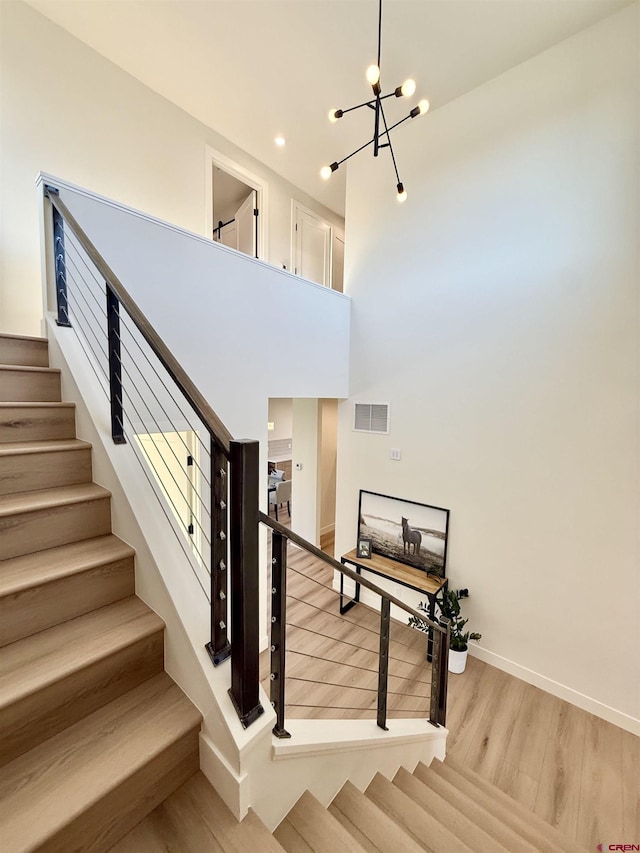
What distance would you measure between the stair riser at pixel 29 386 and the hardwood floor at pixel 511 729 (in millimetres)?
1826

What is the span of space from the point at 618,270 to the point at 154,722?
3939 mm

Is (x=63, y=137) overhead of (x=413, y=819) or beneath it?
overhead

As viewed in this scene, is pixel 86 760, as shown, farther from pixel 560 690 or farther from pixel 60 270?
pixel 560 690

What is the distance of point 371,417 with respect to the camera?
14.2 feet

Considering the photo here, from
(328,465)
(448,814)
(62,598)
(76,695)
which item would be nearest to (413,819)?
(448,814)

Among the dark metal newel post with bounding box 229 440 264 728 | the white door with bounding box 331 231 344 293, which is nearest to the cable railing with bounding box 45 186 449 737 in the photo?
the dark metal newel post with bounding box 229 440 264 728

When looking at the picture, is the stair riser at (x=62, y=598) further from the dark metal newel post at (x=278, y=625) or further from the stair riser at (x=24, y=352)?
the stair riser at (x=24, y=352)

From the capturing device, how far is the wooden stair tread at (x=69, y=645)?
1.04 metres

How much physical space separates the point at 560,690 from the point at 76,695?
3785 millimetres

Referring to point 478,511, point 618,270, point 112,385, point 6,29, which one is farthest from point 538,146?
point 6,29

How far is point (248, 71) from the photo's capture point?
133 inches

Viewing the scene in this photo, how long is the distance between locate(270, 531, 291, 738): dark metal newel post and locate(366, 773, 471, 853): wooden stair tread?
91cm

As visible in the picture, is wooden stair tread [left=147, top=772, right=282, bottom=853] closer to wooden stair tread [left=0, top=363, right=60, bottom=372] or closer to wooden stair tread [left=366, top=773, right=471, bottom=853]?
wooden stair tread [left=366, top=773, right=471, bottom=853]

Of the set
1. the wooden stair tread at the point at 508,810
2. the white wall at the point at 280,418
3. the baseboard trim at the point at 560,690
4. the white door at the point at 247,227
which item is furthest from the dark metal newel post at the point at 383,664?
the white wall at the point at 280,418
